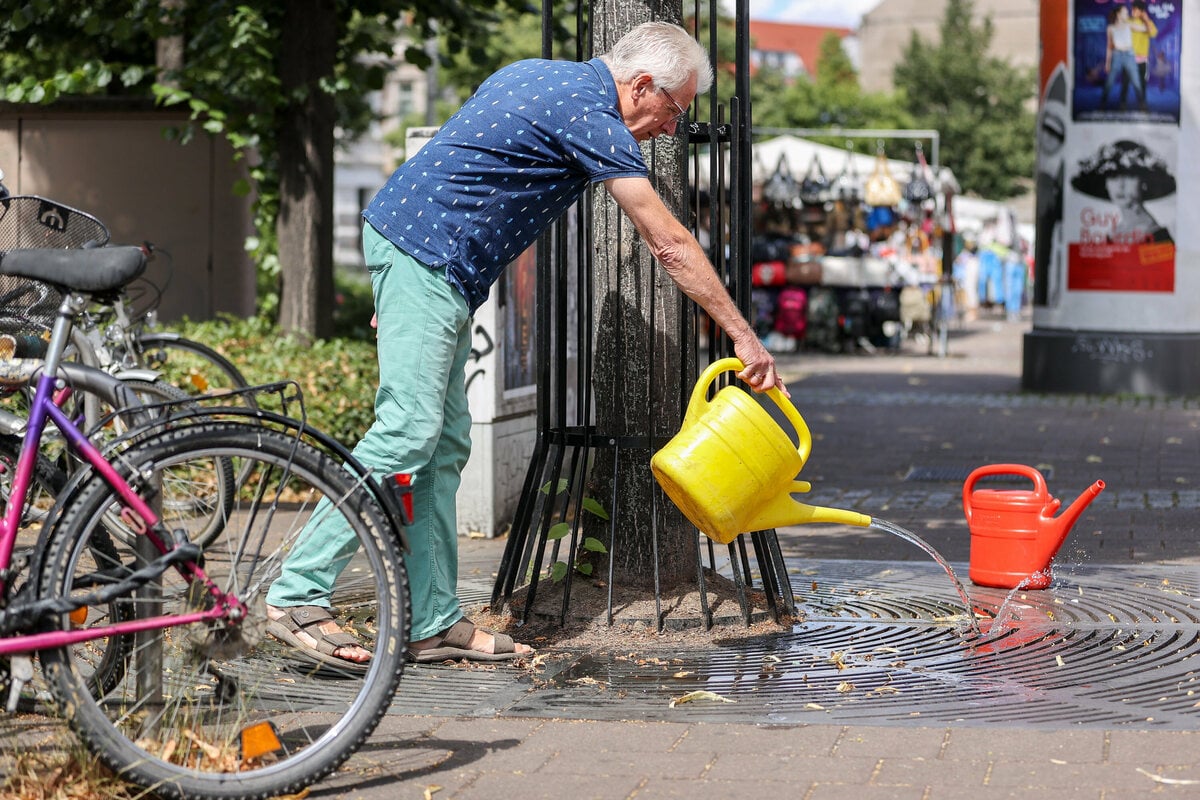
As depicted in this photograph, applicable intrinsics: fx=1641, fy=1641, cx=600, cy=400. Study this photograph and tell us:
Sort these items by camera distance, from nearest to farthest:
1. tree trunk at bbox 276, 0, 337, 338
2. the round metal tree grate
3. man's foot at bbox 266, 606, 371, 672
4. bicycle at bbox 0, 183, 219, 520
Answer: bicycle at bbox 0, 183, 219, 520, the round metal tree grate, man's foot at bbox 266, 606, 371, 672, tree trunk at bbox 276, 0, 337, 338

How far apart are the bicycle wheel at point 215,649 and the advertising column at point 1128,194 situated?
39.2ft

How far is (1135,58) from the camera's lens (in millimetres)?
14281

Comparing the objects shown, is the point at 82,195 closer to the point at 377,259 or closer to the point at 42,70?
the point at 42,70

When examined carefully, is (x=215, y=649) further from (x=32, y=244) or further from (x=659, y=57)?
(x=32, y=244)

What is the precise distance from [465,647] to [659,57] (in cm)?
176

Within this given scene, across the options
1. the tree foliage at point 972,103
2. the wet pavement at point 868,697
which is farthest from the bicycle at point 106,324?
the tree foliage at point 972,103

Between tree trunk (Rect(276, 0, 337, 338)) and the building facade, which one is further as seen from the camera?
the building facade

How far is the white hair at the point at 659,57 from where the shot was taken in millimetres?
4406

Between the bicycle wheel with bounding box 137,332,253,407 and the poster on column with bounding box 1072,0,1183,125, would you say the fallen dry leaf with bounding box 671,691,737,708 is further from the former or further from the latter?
the poster on column with bounding box 1072,0,1183,125

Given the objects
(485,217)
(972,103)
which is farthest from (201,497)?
(972,103)

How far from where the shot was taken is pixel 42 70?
12.5 metres

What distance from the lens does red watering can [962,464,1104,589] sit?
19.2 ft

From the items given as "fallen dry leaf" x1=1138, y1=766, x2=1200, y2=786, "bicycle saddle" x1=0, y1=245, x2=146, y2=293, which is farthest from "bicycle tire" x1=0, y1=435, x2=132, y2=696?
A: "fallen dry leaf" x1=1138, y1=766, x2=1200, y2=786

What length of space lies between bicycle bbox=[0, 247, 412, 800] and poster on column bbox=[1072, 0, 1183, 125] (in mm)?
12104
